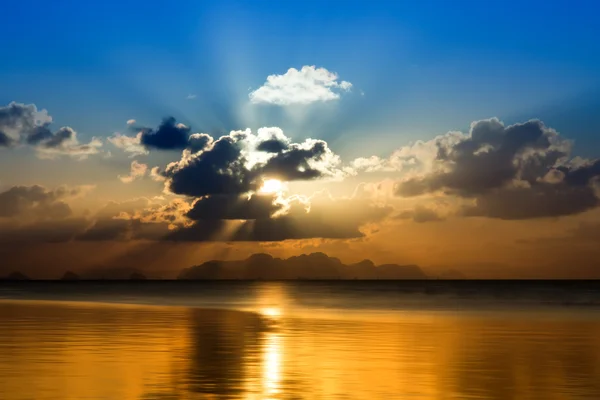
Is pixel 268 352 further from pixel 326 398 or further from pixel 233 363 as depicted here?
pixel 326 398

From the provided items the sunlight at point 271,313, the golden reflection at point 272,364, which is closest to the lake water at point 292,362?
the golden reflection at point 272,364

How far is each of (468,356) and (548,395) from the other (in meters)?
12.7

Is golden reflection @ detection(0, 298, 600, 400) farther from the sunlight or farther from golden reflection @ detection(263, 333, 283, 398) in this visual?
the sunlight

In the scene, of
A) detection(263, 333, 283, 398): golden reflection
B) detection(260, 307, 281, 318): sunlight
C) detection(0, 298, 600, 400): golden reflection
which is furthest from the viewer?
detection(260, 307, 281, 318): sunlight

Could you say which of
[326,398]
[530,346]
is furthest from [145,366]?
[530,346]

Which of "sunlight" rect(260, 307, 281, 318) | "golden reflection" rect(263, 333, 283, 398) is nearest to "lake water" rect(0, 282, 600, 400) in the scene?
"golden reflection" rect(263, 333, 283, 398)

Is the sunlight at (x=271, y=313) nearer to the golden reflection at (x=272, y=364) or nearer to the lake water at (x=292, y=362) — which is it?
the lake water at (x=292, y=362)

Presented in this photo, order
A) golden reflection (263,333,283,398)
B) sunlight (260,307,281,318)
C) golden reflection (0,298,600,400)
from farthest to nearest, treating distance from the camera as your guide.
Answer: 1. sunlight (260,307,281,318)
2. golden reflection (263,333,283,398)
3. golden reflection (0,298,600,400)

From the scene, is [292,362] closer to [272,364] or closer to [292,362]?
[292,362]

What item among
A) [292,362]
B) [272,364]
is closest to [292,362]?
[292,362]

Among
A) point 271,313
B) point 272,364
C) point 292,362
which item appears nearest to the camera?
point 272,364

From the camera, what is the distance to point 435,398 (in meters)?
27.4

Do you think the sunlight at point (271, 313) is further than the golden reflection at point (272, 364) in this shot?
Yes

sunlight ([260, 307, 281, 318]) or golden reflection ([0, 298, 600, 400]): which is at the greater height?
sunlight ([260, 307, 281, 318])
